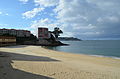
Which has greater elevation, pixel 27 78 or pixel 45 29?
pixel 45 29

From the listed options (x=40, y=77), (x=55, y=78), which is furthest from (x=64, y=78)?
(x=40, y=77)

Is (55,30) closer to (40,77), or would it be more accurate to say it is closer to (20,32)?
(20,32)

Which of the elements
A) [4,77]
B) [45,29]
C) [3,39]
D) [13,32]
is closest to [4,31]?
[13,32]

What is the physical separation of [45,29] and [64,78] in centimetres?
10661

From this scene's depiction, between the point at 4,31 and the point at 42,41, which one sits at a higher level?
the point at 4,31

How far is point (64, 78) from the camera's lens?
8.63 meters

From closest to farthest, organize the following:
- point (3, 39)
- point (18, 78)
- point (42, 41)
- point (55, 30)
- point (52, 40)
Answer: point (18, 78) → point (3, 39) → point (42, 41) → point (52, 40) → point (55, 30)

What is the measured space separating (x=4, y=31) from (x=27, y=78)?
409 feet

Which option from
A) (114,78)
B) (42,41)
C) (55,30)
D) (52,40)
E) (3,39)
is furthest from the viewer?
(55,30)

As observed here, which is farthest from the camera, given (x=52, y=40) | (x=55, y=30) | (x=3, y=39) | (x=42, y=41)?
(x=55, y=30)

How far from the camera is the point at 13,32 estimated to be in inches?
5133

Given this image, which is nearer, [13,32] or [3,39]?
[3,39]

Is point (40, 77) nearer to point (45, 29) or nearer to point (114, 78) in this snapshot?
point (114, 78)

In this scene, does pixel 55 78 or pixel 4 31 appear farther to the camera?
pixel 4 31
